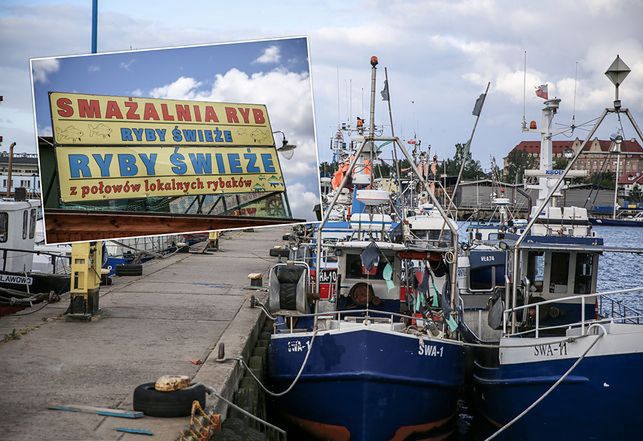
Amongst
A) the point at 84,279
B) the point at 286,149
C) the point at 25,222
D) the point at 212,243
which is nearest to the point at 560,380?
the point at 286,149

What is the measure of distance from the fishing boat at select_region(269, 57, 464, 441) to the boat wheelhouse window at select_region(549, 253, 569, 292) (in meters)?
2.01

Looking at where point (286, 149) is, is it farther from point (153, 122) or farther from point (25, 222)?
point (25, 222)

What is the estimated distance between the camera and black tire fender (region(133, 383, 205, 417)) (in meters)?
10.0

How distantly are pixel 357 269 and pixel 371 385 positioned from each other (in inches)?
127

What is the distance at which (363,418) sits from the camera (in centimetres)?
1320

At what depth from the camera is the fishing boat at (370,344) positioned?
43.4ft

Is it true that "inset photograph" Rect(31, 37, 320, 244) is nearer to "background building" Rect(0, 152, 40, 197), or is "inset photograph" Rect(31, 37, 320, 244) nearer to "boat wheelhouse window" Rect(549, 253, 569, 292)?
"boat wheelhouse window" Rect(549, 253, 569, 292)

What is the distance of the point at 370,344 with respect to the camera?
13070 millimetres

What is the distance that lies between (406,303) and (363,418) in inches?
131

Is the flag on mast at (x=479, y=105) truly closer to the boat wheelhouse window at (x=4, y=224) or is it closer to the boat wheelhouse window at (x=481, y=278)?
the boat wheelhouse window at (x=481, y=278)

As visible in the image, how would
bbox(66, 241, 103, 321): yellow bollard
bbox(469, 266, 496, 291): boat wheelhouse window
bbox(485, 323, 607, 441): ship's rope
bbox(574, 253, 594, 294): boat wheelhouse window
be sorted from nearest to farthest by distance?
bbox(485, 323, 607, 441): ship's rope
bbox(66, 241, 103, 321): yellow bollard
bbox(574, 253, 594, 294): boat wheelhouse window
bbox(469, 266, 496, 291): boat wheelhouse window

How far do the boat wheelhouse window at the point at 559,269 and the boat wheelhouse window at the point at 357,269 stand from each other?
3174mm

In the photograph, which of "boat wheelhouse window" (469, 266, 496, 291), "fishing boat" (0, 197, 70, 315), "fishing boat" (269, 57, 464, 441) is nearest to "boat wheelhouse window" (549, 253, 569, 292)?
"fishing boat" (269, 57, 464, 441)

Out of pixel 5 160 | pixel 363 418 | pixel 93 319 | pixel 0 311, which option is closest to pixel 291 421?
pixel 363 418
